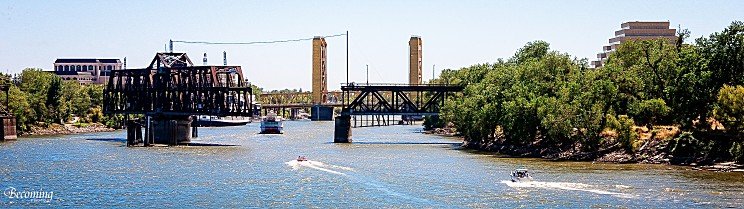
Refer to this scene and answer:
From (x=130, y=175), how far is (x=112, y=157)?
29.3m

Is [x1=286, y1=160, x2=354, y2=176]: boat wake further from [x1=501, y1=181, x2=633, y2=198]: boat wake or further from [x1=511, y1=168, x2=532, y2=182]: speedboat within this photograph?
[x1=501, y1=181, x2=633, y2=198]: boat wake

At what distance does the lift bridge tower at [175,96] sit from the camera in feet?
539

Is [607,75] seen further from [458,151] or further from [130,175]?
[130,175]

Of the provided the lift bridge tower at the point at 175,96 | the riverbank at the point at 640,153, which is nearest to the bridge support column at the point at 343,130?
the lift bridge tower at the point at 175,96

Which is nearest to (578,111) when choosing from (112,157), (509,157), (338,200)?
(509,157)

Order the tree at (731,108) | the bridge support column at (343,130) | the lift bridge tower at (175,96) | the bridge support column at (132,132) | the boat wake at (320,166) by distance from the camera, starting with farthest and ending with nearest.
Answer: the bridge support column at (343,130)
the lift bridge tower at (175,96)
the bridge support column at (132,132)
the boat wake at (320,166)
the tree at (731,108)

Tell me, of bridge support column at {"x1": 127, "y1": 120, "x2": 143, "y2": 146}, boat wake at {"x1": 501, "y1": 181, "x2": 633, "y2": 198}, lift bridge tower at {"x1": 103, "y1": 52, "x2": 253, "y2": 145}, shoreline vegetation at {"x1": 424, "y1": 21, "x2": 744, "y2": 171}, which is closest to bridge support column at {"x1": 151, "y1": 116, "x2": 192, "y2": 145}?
lift bridge tower at {"x1": 103, "y1": 52, "x2": 253, "y2": 145}

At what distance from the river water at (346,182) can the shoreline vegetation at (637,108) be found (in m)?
5.33

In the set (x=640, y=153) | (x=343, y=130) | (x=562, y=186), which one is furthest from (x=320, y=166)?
(x=343, y=130)

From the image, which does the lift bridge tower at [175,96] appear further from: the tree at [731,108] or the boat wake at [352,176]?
the tree at [731,108]

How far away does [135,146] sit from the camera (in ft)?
→ 515

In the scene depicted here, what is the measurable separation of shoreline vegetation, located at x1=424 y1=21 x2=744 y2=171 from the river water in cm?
533

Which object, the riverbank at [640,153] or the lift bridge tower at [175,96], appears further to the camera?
the lift bridge tower at [175,96]

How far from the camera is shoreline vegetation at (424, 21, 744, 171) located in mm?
103500
